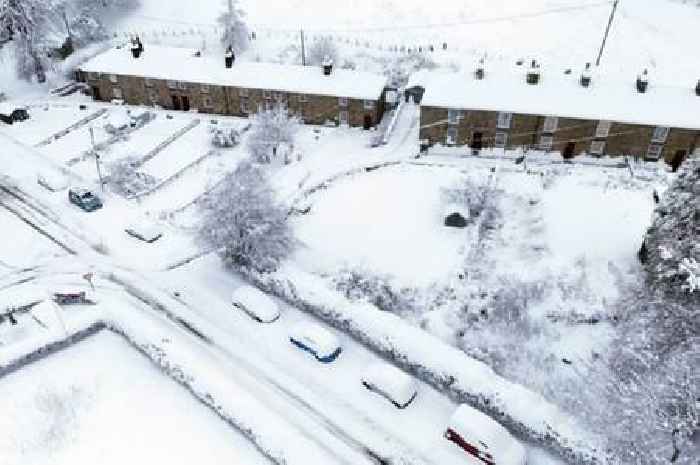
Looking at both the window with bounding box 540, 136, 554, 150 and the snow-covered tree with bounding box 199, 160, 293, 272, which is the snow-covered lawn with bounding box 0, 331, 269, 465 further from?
the window with bounding box 540, 136, 554, 150

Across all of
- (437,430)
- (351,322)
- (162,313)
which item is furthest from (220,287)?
(437,430)

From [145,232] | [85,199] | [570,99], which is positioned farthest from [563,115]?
[85,199]

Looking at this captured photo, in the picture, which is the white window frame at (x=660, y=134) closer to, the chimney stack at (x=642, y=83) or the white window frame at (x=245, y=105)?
the chimney stack at (x=642, y=83)

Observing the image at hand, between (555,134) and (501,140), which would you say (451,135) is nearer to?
(501,140)

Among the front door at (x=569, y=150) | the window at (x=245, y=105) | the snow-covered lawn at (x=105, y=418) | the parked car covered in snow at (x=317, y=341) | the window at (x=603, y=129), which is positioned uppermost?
the window at (x=603, y=129)

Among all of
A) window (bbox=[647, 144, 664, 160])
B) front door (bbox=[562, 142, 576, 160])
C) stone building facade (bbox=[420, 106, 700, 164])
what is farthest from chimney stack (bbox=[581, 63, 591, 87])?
window (bbox=[647, 144, 664, 160])

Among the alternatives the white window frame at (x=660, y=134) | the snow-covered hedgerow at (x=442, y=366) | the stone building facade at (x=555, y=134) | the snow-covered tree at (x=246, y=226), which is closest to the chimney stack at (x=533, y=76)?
the stone building facade at (x=555, y=134)

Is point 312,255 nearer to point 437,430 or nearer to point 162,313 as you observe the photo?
point 162,313
